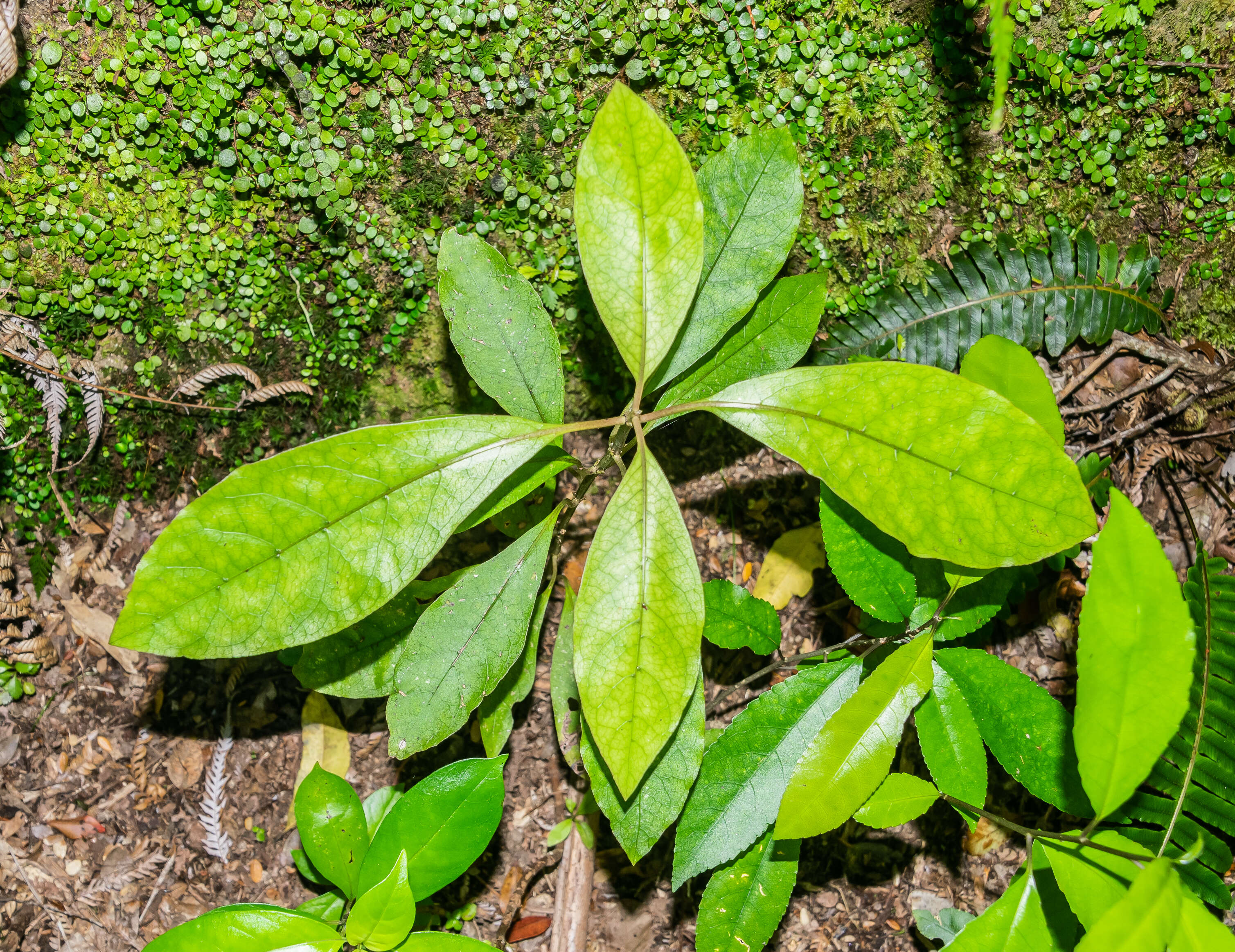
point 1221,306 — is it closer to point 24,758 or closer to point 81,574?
point 81,574

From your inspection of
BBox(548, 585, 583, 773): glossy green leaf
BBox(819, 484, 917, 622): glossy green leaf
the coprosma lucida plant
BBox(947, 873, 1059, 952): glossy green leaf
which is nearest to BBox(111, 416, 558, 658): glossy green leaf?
the coprosma lucida plant

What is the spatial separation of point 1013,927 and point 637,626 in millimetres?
973

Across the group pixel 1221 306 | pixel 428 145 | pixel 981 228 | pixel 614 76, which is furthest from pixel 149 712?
pixel 1221 306

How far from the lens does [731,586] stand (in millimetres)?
1946

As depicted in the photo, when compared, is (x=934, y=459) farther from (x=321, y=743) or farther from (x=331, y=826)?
(x=321, y=743)

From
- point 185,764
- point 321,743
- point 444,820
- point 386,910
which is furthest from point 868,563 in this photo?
point 185,764

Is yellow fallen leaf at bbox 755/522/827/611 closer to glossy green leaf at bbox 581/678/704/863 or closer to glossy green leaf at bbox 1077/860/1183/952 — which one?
glossy green leaf at bbox 581/678/704/863

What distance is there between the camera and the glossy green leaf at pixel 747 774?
1.78 metres

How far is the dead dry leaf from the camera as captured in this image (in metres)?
2.34

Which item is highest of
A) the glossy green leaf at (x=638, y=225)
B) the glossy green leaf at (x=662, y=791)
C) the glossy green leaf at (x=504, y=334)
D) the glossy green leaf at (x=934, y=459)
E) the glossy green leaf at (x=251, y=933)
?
the glossy green leaf at (x=638, y=225)

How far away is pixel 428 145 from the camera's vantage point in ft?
6.59

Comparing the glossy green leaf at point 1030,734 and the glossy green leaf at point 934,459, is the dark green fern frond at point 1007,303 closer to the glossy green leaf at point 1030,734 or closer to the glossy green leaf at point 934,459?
the glossy green leaf at point 934,459

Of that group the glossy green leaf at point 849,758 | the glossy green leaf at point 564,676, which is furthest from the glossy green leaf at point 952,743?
the glossy green leaf at point 564,676

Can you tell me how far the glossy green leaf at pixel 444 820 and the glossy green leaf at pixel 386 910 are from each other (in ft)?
0.32
